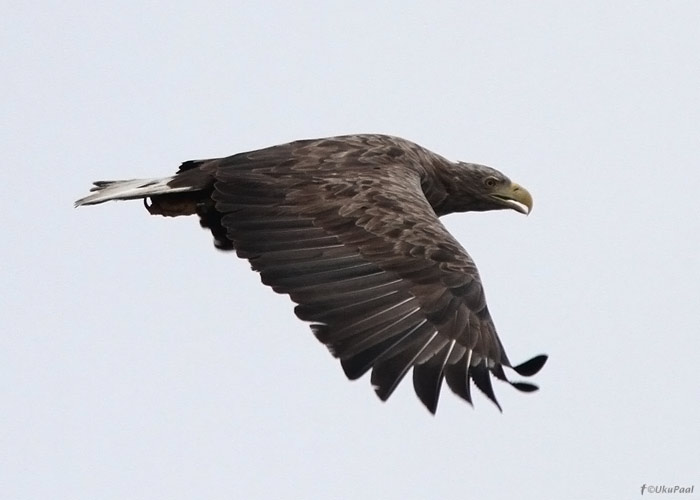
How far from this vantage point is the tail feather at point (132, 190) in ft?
37.9

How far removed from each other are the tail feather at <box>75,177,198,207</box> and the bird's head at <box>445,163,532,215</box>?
2.44 metres

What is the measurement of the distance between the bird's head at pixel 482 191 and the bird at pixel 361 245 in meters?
0.13

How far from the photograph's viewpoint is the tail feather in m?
11.6

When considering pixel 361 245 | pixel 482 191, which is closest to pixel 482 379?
pixel 361 245

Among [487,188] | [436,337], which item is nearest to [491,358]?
[436,337]

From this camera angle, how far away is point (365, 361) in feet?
30.4

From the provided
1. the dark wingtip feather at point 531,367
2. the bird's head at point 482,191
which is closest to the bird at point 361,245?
the dark wingtip feather at point 531,367

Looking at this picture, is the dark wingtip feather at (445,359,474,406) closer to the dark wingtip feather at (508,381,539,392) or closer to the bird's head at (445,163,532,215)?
the dark wingtip feather at (508,381,539,392)

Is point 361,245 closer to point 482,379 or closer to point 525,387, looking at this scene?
point 482,379

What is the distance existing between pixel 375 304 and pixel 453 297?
51 cm

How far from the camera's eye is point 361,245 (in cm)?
1050

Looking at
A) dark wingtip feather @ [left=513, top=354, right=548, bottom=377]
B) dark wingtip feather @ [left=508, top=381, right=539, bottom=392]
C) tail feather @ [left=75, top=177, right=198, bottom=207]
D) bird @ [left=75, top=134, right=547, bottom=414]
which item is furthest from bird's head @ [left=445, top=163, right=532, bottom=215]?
dark wingtip feather @ [left=508, top=381, right=539, bottom=392]

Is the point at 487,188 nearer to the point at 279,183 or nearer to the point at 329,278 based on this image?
the point at 279,183

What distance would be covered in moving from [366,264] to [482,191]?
3.01 metres
